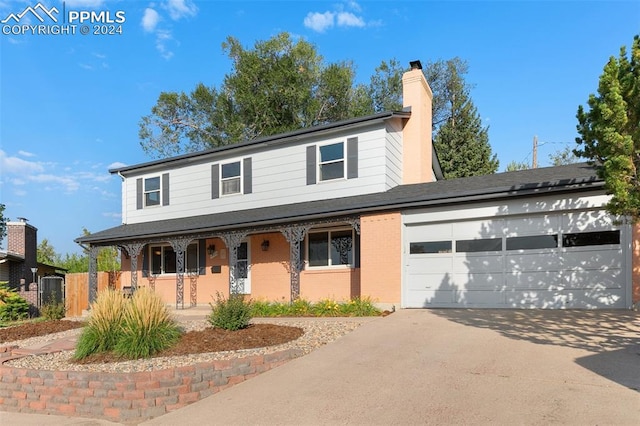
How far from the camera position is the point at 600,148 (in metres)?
7.73

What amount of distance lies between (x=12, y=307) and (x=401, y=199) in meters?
15.1

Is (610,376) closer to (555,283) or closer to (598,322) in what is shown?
(598,322)

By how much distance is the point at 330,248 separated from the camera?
48.4 ft

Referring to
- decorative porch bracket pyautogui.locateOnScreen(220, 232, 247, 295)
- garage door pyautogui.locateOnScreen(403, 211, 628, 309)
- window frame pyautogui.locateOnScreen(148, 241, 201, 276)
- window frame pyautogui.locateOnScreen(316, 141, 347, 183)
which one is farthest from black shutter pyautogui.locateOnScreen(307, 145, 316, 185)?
window frame pyautogui.locateOnScreen(148, 241, 201, 276)

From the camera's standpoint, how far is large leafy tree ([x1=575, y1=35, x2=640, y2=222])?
7.17m

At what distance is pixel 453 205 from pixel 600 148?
444cm

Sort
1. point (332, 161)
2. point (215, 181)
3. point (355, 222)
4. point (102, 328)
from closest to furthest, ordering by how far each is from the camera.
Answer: point (102, 328)
point (355, 222)
point (332, 161)
point (215, 181)

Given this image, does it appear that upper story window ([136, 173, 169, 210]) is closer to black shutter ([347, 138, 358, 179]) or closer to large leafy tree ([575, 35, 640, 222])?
black shutter ([347, 138, 358, 179])

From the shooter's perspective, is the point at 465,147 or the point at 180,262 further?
the point at 465,147

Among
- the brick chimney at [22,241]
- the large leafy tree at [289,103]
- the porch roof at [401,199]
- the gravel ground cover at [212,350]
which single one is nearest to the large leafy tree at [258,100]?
the large leafy tree at [289,103]

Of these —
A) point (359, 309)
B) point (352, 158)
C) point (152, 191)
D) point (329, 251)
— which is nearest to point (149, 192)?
point (152, 191)

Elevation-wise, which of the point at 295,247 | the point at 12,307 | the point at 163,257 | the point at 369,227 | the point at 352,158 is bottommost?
the point at 12,307

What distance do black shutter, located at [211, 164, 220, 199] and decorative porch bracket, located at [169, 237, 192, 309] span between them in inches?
87.4

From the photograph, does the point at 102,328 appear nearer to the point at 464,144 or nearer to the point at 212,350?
the point at 212,350
